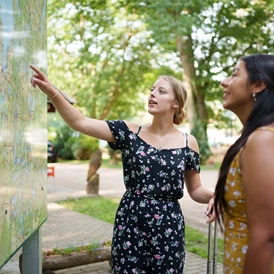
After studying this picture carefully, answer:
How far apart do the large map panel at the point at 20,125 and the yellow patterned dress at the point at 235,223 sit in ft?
4.14

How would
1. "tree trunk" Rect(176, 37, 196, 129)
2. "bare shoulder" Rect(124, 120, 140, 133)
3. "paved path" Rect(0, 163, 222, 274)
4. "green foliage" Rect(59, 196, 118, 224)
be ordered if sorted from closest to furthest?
"bare shoulder" Rect(124, 120, 140, 133), "paved path" Rect(0, 163, 222, 274), "green foliage" Rect(59, 196, 118, 224), "tree trunk" Rect(176, 37, 196, 129)

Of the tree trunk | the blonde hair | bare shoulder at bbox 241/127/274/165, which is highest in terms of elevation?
the tree trunk

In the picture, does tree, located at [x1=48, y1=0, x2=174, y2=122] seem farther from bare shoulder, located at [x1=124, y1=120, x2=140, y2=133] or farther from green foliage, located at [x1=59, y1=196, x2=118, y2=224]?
bare shoulder, located at [x1=124, y1=120, x2=140, y2=133]

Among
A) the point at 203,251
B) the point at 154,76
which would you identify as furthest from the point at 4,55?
the point at 154,76

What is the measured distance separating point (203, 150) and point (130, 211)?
21989mm

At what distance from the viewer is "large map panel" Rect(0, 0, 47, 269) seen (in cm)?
246

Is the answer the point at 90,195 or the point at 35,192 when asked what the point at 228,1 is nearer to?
the point at 90,195

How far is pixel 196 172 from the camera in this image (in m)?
2.89

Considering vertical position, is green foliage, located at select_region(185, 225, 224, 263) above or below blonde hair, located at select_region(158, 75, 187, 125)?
below

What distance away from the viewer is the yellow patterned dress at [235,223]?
1.63m

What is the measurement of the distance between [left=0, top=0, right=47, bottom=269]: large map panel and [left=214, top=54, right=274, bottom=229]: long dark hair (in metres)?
1.26

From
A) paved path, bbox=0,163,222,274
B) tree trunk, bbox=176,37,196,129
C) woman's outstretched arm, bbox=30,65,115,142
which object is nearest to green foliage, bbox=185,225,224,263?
paved path, bbox=0,163,222,274

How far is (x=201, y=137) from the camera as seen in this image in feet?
78.9

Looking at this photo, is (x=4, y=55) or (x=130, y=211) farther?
(x=130, y=211)
